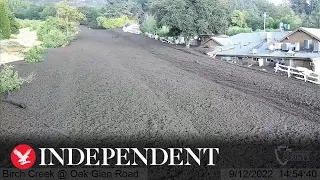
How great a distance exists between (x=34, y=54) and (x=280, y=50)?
1000cm

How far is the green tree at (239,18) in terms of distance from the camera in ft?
86.4

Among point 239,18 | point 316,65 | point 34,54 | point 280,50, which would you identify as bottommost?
point 316,65

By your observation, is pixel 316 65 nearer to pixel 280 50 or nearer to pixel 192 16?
pixel 280 50

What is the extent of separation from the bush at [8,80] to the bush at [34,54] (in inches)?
78.0

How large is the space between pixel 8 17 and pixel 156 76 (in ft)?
14.0

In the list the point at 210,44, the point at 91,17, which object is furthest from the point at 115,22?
the point at 210,44

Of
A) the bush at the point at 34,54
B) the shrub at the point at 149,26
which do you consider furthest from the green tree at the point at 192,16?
the bush at the point at 34,54

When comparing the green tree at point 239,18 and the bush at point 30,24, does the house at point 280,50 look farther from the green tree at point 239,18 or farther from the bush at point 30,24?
the bush at point 30,24

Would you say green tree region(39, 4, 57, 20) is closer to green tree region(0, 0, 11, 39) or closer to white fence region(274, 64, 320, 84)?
green tree region(0, 0, 11, 39)

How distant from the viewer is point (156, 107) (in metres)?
8.28

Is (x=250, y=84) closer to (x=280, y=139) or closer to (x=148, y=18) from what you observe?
(x=280, y=139)

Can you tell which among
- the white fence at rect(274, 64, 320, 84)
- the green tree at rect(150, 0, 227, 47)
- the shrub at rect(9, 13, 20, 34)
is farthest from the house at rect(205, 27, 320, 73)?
the shrub at rect(9, 13, 20, 34)

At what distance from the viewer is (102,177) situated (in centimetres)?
480

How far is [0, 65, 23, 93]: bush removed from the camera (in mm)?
8961
